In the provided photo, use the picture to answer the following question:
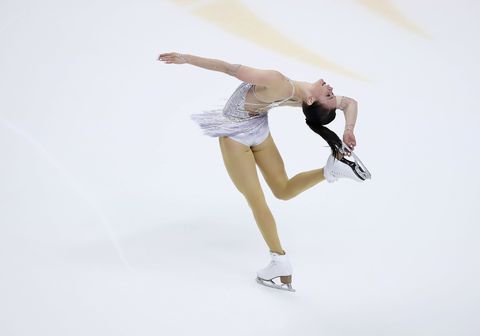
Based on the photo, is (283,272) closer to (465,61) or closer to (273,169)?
(273,169)

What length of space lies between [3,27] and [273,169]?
4.72 metres

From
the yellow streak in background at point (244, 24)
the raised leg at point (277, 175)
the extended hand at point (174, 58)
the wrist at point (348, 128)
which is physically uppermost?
the yellow streak in background at point (244, 24)

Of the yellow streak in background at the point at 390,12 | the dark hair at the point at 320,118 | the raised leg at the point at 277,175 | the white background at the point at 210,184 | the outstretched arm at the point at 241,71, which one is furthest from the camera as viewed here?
the yellow streak in background at the point at 390,12

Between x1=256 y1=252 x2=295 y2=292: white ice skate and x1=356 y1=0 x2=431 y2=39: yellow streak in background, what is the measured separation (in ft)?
17.2

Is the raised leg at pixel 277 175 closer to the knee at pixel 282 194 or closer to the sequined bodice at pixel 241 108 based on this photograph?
the knee at pixel 282 194

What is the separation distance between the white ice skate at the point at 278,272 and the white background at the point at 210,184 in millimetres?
81

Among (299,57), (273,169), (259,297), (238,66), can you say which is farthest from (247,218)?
(299,57)

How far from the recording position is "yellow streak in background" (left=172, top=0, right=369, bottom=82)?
8273mm

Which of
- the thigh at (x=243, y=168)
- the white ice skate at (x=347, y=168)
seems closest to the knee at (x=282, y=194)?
the thigh at (x=243, y=168)

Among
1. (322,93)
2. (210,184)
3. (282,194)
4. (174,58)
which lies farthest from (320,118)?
(210,184)

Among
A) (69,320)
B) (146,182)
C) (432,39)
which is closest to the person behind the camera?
(69,320)

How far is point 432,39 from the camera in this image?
841cm

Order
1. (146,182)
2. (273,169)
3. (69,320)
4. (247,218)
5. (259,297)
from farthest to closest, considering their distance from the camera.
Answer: (146,182)
(247,218)
(273,169)
(259,297)
(69,320)

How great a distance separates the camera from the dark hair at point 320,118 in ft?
13.5
